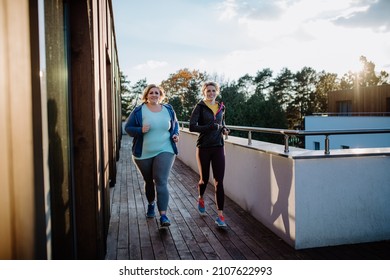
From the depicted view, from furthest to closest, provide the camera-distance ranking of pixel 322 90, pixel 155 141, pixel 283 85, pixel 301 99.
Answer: pixel 322 90, pixel 301 99, pixel 283 85, pixel 155 141

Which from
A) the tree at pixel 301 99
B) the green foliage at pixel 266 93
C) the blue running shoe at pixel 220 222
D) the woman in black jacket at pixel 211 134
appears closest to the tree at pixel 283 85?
the green foliage at pixel 266 93

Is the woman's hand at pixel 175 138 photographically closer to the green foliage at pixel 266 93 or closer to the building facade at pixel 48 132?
the building facade at pixel 48 132

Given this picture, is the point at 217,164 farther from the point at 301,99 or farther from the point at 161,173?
the point at 301,99

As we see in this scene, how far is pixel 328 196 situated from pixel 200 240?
1291 millimetres

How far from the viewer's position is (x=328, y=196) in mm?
3361

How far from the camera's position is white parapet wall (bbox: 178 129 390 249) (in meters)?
3.27

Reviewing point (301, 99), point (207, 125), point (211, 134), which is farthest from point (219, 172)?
point (301, 99)

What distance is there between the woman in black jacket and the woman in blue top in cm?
32

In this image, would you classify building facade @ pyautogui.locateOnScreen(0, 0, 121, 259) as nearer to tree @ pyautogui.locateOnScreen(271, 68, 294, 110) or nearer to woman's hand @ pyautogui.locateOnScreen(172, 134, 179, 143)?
woman's hand @ pyautogui.locateOnScreen(172, 134, 179, 143)

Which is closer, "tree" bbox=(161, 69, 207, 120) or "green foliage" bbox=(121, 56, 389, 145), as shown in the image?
"green foliage" bbox=(121, 56, 389, 145)

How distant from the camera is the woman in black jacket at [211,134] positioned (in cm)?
406

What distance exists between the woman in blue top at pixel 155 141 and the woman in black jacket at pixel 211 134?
320 millimetres

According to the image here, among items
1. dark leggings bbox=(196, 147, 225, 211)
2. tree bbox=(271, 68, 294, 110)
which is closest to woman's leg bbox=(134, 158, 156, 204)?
dark leggings bbox=(196, 147, 225, 211)
